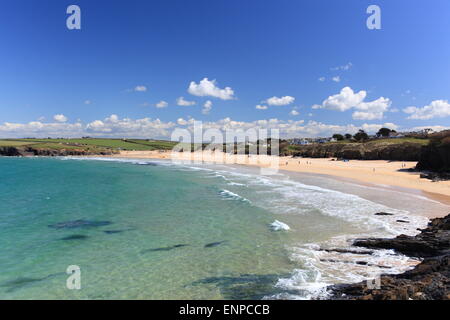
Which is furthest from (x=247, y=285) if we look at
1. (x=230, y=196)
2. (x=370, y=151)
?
(x=370, y=151)

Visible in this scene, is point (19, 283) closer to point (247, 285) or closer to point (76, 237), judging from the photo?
point (76, 237)

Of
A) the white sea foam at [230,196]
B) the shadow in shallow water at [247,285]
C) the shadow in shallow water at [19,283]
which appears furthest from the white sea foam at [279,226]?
the shadow in shallow water at [19,283]

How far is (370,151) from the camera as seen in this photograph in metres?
64.6

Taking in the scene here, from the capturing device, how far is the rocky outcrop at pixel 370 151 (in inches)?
2186

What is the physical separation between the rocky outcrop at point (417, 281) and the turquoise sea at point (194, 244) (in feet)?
2.81

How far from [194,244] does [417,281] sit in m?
8.99

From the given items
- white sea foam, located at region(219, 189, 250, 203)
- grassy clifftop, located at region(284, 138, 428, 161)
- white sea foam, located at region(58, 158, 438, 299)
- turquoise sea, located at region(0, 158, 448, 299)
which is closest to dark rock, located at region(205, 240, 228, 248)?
turquoise sea, located at region(0, 158, 448, 299)

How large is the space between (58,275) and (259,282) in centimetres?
739

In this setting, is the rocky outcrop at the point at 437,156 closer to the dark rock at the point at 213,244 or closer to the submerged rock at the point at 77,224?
the dark rock at the point at 213,244

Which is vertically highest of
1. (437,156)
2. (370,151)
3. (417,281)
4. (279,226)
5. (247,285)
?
(370,151)

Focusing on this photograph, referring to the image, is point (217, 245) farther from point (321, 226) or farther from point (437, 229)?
point (437, 229)

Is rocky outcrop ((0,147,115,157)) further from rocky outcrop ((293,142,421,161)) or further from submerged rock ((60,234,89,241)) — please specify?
submerged rock ((60,234,89,241))

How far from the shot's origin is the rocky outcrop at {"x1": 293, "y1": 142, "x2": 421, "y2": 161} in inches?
2186
